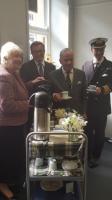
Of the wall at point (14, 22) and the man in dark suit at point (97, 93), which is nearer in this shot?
the wall at point (14, 22)

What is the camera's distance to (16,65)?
6.72 ft

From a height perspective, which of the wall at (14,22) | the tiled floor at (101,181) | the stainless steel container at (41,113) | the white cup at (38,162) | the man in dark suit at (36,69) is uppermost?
the wall at (14,22)

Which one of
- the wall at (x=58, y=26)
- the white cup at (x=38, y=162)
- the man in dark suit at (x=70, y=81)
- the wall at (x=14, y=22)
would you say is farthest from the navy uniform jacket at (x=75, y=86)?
the wall at (x=58, y=26)

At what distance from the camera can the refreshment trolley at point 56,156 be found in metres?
1.71

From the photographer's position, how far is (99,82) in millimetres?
2840

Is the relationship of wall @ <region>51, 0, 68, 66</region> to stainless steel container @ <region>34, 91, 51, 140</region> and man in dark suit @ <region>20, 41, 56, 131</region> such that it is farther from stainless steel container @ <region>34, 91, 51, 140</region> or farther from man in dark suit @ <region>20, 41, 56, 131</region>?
stainless steel container @ <region>34, 91, 51, 140</region>

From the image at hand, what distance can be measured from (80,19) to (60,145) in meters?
2.46

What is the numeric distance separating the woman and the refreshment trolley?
13.6 inches

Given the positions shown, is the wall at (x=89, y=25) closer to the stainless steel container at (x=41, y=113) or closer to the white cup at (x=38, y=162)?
the stainless steel container at (x=41, y=113)

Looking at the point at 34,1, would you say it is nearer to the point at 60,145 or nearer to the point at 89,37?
the point at 89,37

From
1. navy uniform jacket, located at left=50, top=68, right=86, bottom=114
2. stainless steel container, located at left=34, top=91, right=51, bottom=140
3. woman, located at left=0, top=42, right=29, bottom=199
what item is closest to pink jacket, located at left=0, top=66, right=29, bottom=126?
woman, located at left=0, top=42, right=29, bottom=199

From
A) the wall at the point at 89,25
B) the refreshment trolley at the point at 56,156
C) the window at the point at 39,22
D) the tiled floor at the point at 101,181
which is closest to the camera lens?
the refreshment trolley at the point at 56,156

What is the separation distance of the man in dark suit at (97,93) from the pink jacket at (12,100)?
33.8 inches

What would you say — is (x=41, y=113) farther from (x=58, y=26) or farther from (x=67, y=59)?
(x=58, y=26)
